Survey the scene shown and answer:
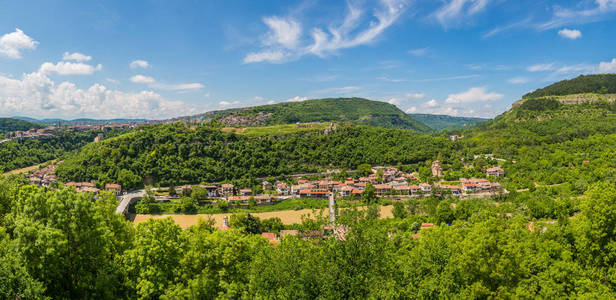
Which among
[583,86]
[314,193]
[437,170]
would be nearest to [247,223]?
[314,193]

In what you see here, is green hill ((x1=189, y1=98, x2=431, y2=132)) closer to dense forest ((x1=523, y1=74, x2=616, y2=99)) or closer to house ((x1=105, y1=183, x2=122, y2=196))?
house ((x1=105, y1=183, x2=122, y2=196))

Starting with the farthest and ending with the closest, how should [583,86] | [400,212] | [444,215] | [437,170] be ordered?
1. [583,86]
2. [437,170]
3. [400,212]
4. [444,215]

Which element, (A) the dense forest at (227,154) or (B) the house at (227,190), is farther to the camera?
(A) the dense forest at (227,154)

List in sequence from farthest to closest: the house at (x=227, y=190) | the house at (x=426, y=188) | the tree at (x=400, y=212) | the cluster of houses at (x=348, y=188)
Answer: the house at (x=227, y=190) → the house at (x=426, y=188) → the cluster of houses at (x=348, y=188) → the tree at (x=400, y=212)

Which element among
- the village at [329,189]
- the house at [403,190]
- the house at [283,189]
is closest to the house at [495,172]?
the village at [329,189]

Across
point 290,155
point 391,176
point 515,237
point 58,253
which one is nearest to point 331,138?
point 290,155

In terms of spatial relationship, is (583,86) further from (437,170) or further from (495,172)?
(437,170)

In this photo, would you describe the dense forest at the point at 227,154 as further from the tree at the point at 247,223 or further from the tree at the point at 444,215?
the tree at the point at 444,215

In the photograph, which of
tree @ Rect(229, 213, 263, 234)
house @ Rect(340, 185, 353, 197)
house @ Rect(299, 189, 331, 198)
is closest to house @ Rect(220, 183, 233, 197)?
house @ Rect(299, 189, 331, 198)

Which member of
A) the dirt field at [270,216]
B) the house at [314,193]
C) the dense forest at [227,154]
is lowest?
the dirt field at [270,216]
